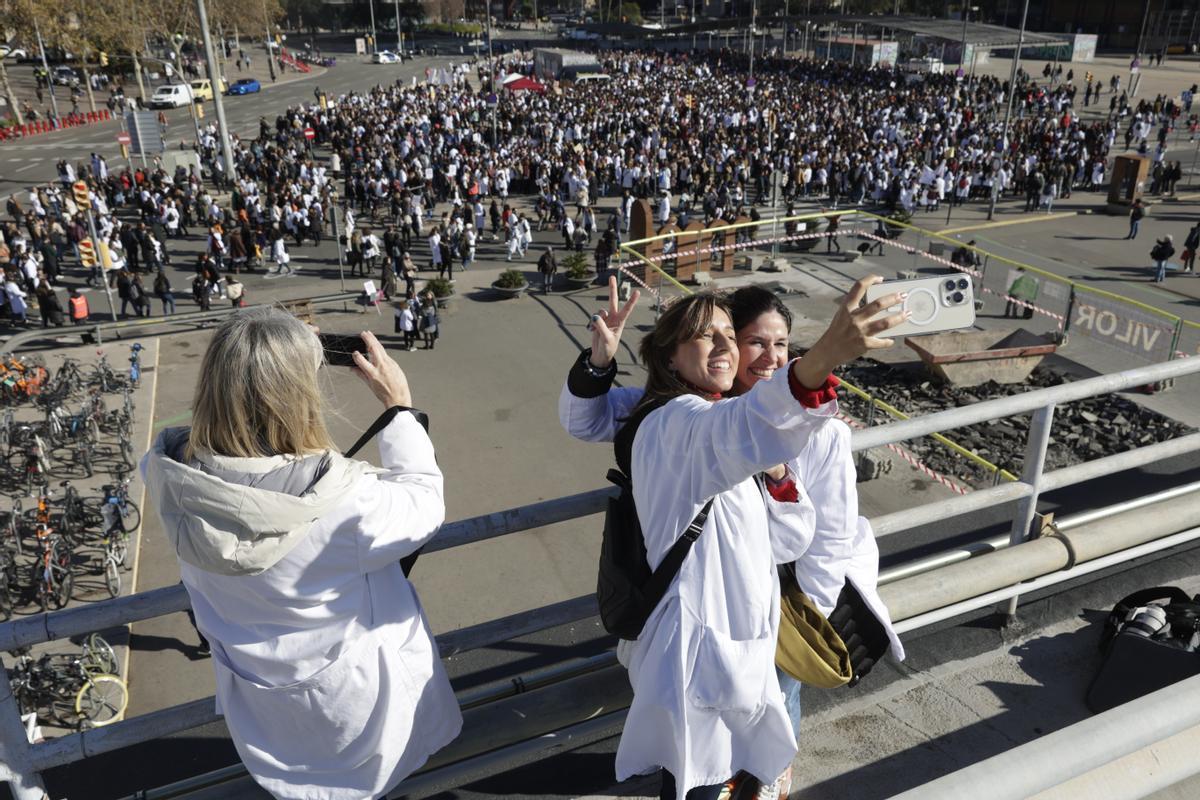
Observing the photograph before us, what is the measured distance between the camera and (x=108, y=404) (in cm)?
1700

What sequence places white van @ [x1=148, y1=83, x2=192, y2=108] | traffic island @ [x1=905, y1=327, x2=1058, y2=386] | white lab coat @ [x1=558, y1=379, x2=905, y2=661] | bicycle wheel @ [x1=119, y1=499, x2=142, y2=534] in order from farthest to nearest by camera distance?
white van @ [x1=148, y1=83, x2=192, y2=108] < traffic island @ [x1=905, y1=327, x2=1058, y2=386] < bicycle wheel @ [x1=119, y1=499, x2=142, y2=534] < white lab coat @ [x1=558, y1=379, x2=905, y2=661]

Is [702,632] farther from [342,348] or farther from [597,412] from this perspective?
[342,348]

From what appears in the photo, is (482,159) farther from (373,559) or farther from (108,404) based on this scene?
(373,559)

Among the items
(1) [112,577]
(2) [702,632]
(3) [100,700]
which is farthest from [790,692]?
(1) [112,577]

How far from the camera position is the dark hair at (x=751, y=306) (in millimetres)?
2664

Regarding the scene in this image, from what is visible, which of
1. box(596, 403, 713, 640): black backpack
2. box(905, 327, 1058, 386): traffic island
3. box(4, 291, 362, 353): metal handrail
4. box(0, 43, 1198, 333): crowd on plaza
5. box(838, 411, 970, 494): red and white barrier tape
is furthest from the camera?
box(0, 43, 1198, 333): crowd on plaza

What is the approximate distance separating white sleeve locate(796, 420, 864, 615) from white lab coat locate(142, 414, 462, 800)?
1.06 meters

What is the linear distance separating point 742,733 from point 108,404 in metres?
18.0

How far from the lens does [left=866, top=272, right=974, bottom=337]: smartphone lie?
2.28 metres

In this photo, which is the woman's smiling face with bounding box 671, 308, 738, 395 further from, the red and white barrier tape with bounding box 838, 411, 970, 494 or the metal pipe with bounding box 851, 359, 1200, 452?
the red and white barrier tape with bounding box 838, 411, 970, 494

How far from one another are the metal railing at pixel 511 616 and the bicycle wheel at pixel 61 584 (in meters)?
10.00

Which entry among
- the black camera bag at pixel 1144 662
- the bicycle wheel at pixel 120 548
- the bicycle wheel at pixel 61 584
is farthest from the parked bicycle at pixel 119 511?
the black camera bag at pixel 1144 662

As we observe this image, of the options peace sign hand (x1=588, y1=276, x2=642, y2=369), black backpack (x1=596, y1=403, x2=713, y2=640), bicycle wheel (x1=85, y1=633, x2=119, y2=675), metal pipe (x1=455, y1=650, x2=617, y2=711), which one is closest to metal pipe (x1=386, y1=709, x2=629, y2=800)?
metal pipe (x1=455, y1=650, x2=617, y2=711)

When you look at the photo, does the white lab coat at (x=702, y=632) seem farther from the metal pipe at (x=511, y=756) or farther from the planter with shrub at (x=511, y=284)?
the planter with shrub at (x=511, y=284)
